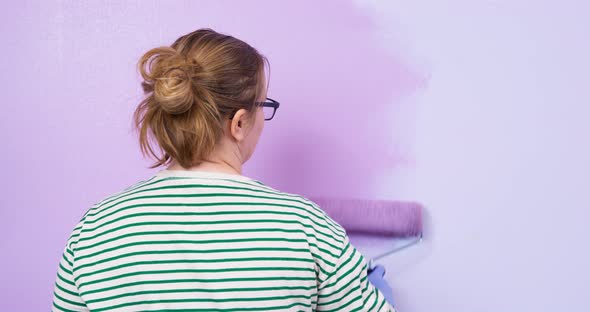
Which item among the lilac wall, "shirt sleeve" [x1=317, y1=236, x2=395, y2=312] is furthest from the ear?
the lilac wall

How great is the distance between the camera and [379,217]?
107 cm

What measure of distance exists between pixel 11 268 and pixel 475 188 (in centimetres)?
92

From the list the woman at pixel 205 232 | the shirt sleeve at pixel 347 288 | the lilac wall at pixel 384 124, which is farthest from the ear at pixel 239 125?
the lilac wall at pixel 384 124

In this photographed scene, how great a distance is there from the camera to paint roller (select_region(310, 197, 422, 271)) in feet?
3.41

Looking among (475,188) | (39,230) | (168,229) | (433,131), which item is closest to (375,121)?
(433,131)

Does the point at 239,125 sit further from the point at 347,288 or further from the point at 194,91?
the point at 347,288

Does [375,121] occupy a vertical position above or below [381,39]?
below

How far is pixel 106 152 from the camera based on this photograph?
1.20 meters

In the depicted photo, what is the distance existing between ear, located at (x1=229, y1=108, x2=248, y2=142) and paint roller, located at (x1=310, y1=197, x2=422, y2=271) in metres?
0.35

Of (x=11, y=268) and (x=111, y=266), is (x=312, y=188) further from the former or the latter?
(x=11, y=268)

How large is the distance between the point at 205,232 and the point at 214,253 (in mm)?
26

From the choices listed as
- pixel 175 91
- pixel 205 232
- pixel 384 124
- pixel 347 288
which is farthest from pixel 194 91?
pixel 384 124

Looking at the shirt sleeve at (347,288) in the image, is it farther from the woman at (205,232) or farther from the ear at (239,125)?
the ear at (239,125)

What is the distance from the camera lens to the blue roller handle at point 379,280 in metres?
0.95
